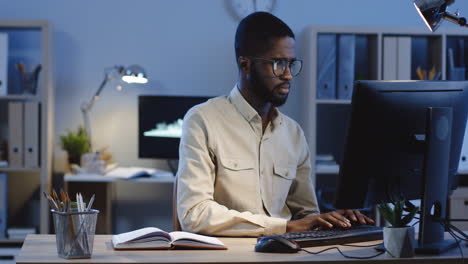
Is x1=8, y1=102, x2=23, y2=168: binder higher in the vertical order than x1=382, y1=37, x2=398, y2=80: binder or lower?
lower

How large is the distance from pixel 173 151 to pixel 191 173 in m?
1.98

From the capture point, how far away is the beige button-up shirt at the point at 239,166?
1.89 m

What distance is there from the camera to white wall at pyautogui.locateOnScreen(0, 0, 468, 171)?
4008 millimetres

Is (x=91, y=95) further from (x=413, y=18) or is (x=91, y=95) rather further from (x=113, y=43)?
(x=413, y=18)

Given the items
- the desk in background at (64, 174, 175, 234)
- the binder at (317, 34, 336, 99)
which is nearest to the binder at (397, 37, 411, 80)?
the binder at (317, 34, 336, 99)

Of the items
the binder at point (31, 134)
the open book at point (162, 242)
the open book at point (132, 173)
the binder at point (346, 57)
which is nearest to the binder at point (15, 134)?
the binder at point (31, 134)

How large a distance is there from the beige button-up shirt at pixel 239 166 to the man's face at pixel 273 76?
9 cm

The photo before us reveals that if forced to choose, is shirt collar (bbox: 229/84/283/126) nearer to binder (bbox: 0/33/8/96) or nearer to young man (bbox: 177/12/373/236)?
young man (bbox: 177/12/373/236)

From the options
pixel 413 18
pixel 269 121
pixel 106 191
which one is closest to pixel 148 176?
pixel 106 191

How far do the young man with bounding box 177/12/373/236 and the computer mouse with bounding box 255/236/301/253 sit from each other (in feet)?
1.19

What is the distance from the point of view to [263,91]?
2064 mm

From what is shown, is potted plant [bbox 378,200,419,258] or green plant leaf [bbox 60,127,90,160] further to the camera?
green plant leaf [bbox 60,127,90,160]

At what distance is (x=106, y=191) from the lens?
145 inches

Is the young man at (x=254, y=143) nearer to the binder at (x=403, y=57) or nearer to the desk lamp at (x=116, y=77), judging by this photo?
the desk lamp at (x=116, y=77)
